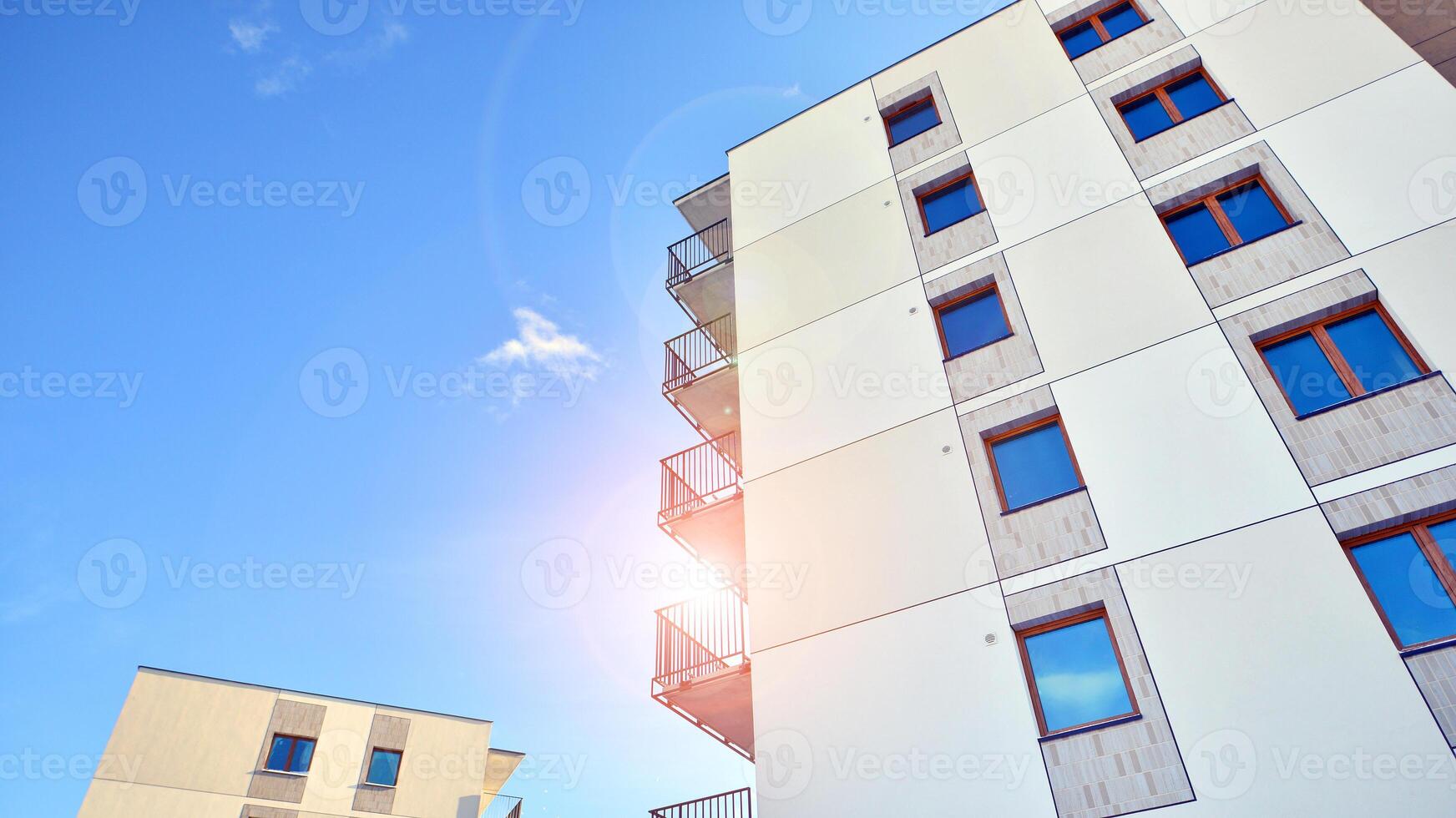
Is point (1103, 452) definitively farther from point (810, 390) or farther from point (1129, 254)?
point (810, 390)

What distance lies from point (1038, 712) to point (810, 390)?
618cm

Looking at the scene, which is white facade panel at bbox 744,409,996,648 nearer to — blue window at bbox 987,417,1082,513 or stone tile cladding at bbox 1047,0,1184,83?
blue window at bbox 987,417,1082,513

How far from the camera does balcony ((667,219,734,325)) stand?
57.6 feet

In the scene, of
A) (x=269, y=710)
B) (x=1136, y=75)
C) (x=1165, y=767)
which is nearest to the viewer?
(x=1165, y=767)

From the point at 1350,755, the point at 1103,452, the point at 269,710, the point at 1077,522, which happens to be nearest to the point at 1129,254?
the point at 1103,452

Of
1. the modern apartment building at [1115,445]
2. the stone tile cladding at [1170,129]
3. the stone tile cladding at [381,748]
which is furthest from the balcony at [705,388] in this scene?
the stone tile cladding at [381,748]

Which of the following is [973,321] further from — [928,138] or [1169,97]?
[1169,97]

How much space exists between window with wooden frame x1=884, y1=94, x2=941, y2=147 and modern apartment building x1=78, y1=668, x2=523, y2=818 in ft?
71.0

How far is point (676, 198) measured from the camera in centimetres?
1989

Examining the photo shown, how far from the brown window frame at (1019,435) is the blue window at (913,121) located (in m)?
6.86

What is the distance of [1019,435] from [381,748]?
846 inches

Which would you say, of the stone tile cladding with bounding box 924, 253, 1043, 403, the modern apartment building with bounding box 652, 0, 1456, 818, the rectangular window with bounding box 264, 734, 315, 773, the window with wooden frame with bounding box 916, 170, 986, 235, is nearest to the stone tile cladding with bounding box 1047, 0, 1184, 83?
the modern apartment building with bounding box 652, 0, 1456, 818

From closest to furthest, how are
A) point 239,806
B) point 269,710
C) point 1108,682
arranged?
1. point 1108,682
2. point 239,806
3. point 269,710

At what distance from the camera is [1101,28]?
14.9 meters
